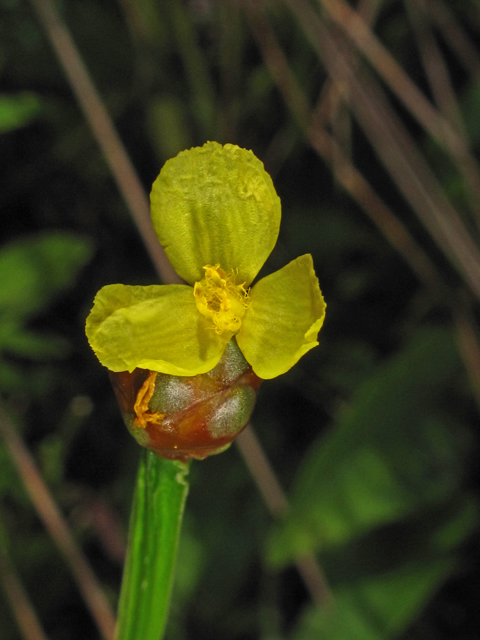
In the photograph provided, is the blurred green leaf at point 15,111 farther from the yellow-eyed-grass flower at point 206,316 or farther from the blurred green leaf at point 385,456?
the blurred green leaf at point 385,456

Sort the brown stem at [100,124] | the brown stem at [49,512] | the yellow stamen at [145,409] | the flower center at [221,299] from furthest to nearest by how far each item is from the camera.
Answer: the brown stem at [100,124] < the brown stem at [49,512] < the flower center at [221,299] < the yellow stamen at [145,409]

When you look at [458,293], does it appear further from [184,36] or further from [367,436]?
[184,36]

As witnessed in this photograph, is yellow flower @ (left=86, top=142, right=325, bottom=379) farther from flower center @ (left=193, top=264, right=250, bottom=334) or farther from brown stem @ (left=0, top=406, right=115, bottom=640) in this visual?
brown stem @ (left=0, top=406, right=115, bottom=640)

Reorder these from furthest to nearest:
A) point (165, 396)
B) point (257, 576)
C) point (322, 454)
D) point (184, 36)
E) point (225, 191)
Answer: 1. point (184, 36)
2. point (257, 576)
3. point (322, 454)
4. point (225, 191)
5. point (165, 396)

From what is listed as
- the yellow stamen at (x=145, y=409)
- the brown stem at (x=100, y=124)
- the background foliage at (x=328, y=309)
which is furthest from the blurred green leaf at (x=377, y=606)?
the yellow stamen at (x=145, y=409)

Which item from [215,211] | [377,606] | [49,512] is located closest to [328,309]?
[377,606]

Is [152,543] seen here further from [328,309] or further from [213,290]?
[328,309]

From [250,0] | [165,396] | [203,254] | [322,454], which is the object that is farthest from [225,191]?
[250,0]
